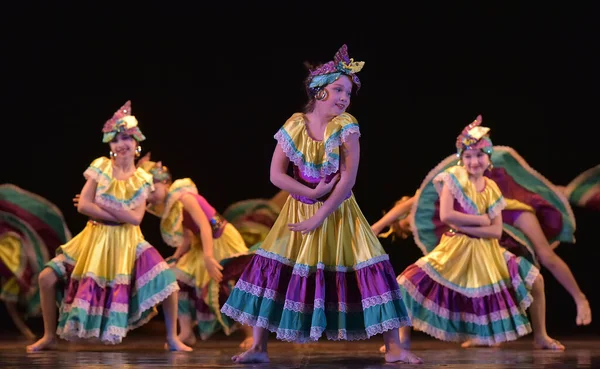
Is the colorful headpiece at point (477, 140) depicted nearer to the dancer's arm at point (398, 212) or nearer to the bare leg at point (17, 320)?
the dancer's arm at point (398, 212)

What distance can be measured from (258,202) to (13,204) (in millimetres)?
1520

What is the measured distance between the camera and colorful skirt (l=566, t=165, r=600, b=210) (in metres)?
5.49

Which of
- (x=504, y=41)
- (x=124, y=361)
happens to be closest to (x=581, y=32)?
(x=504, y=41)

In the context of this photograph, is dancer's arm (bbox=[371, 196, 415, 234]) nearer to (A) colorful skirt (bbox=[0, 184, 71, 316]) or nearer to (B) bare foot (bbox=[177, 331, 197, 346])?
(B) bare foot (bbox=[177, 331, 197, 346])

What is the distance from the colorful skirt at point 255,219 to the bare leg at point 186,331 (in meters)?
0.86

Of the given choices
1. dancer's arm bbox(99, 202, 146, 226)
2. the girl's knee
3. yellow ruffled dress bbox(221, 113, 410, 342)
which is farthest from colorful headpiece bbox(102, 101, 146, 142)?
yellow ruffled dress bbox(221, 113, 410, 342)

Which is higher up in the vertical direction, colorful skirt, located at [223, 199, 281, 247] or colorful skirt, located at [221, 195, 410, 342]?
colorful skirt, located at [223, 199, 281, 247]

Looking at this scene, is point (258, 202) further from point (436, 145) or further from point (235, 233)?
point (436, 145)

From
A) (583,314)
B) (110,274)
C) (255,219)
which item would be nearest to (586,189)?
(583,314)

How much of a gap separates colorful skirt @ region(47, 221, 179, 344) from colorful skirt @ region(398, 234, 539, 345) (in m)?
1.22

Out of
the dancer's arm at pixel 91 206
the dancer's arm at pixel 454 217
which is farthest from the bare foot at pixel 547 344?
the dancer's arm at pixel 91 206

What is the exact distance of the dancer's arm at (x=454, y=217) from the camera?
480 cm

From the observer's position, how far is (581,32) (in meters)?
6.11

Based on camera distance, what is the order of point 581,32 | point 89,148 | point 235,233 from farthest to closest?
point 89,148 → point 581,32 → point 235,233
